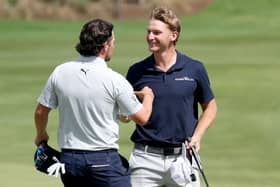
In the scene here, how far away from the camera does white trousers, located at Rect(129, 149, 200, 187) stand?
6277 millimetres

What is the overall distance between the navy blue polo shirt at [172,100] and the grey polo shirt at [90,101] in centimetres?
49

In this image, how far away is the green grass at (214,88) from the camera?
11.8 m

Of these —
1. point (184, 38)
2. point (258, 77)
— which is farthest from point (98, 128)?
point (184, 38)

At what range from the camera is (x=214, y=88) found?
17750 millimetres

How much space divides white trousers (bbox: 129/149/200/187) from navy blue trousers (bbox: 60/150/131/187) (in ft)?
1.61

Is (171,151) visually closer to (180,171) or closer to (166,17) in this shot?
(180,171)

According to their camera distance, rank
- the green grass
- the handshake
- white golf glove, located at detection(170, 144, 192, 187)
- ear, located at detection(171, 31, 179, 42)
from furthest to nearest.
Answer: the green grass
ear, located at detection(171, 31, 179, 42)
white golf glove, located at detection(170, 144, 192, 187)
the handshake

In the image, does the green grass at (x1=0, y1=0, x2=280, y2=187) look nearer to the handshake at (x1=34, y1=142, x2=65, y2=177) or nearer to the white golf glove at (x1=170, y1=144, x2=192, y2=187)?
the white golf glove at (x1=170, y1=144, x2=192, y2=187)

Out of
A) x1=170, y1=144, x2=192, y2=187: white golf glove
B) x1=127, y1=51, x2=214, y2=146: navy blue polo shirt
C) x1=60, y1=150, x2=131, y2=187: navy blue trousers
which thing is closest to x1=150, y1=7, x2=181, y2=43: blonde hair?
x1=127, y1=51, x2=214, y2=146: navy blue polo shirt

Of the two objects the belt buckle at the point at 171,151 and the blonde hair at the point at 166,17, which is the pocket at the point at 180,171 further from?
the blonde hair at the point at 166,17

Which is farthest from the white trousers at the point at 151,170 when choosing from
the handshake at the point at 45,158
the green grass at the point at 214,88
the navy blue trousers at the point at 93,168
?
the green grass at the point at 214,88

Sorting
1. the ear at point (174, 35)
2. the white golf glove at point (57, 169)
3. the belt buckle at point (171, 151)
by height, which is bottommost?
the belt buckle at point (171, 151)

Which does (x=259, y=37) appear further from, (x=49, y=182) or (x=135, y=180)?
(x=135, y=180)

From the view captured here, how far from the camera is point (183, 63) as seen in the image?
20.8 ft
